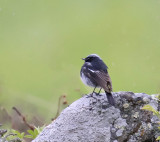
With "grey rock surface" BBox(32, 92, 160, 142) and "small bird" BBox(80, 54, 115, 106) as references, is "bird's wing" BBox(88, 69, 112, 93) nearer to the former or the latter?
"small bird" BBox(80, 54, 115, 106)

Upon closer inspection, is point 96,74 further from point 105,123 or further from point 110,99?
point 105,123

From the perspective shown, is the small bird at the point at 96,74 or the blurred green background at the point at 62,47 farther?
the blurred green background at the point at 62,47

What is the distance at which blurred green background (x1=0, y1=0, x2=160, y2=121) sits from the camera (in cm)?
827

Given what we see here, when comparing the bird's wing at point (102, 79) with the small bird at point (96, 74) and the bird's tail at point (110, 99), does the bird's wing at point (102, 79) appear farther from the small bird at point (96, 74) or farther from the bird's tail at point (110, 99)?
the bird's tail at point (110, 99)

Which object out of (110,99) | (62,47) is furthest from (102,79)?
(62,47)

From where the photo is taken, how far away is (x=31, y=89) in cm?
916

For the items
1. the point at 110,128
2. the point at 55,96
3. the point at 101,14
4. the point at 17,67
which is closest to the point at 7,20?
the point at 17,67

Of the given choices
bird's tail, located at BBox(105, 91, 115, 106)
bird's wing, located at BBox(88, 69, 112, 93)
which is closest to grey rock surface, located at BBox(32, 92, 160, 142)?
bird's tail, located at BBox(105, 91, 115, 106)

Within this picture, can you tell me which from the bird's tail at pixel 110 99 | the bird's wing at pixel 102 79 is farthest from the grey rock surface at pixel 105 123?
the bird's wing at pixel 102 79

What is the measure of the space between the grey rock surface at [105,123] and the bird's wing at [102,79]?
0.61 ft

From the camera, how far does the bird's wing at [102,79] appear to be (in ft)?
14.3

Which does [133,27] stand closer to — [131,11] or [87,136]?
[131,11]

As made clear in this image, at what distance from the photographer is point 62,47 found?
1214 centimetres

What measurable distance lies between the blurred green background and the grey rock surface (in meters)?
2.51
